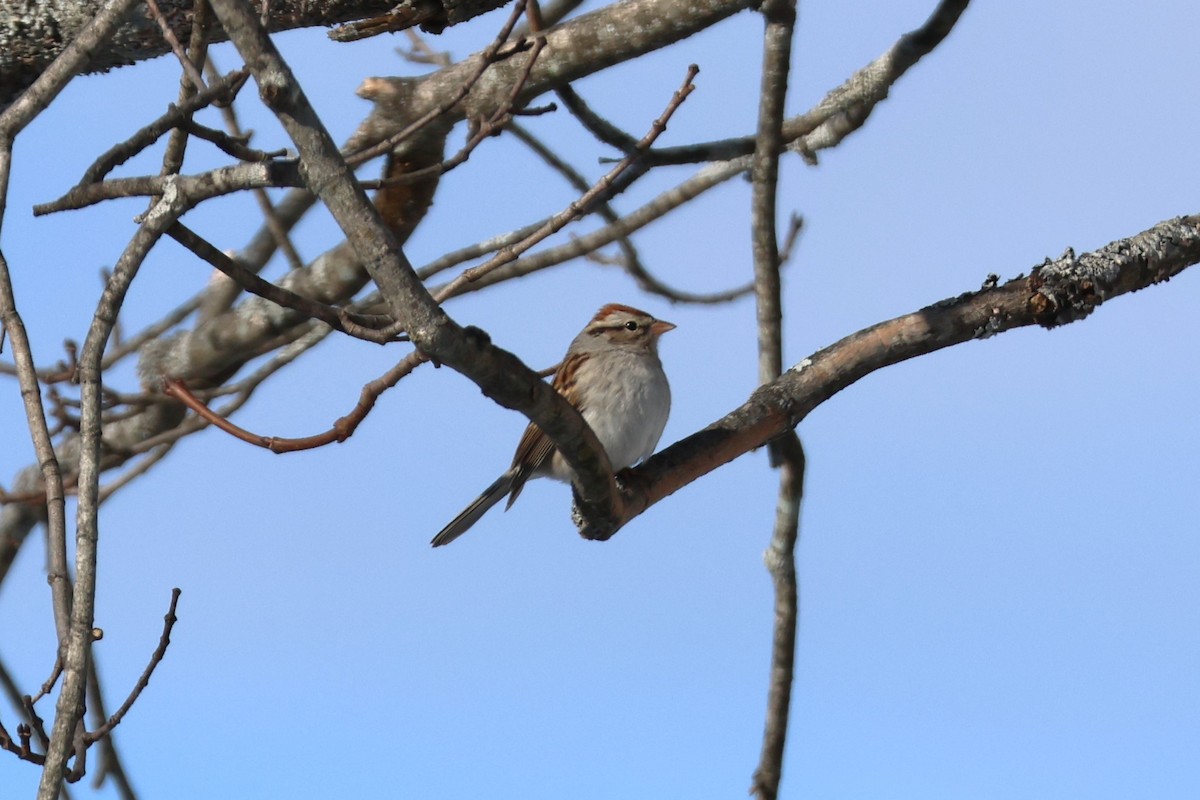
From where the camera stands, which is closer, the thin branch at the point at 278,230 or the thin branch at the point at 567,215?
the thin branch at the point at 567,215

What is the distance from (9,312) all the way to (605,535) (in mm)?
1588

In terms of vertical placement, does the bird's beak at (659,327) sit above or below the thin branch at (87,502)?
above

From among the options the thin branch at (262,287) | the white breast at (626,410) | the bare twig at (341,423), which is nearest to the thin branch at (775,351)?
the white breast at (626,410)

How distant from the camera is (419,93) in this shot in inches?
201

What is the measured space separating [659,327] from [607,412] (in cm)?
73

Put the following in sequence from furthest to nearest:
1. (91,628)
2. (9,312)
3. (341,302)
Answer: (341,302), (9,312), (91,628)

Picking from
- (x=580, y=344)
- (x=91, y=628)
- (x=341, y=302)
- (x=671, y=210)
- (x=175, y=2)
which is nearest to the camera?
(x=91, y=628)

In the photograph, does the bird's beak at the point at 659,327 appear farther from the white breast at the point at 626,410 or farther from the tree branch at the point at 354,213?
the tree branch at the point at 354,213

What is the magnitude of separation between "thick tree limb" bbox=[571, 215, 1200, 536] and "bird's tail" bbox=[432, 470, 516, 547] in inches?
67.7

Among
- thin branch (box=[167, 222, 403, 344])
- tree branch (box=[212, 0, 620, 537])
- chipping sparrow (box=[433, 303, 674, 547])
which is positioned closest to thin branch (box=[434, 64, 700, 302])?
thin branch (box=[167, 222, 403, 344])

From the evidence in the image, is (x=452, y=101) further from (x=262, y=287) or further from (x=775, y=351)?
(x=775, y=351)

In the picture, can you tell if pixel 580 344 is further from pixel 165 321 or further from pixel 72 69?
pixel 72 69

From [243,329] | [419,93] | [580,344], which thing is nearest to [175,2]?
[419,93]

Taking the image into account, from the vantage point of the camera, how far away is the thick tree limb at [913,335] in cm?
376
